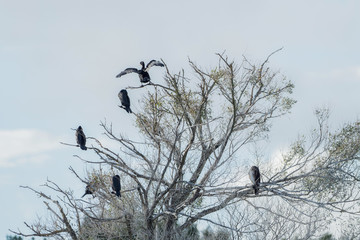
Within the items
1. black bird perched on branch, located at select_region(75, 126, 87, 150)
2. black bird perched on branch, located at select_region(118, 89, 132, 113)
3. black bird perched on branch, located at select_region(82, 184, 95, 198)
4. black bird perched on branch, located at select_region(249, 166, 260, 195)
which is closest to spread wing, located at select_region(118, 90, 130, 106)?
black bird perched on branch, located at select_region(118, 89, 132, 113)

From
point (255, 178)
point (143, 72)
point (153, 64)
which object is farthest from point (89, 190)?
point (255, 178)

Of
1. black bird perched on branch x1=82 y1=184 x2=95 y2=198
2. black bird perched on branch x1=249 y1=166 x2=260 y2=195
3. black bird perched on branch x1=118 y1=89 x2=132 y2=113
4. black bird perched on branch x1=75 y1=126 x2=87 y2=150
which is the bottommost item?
black bird perched on branch x1=249 y1=166 x2=260 y2=195

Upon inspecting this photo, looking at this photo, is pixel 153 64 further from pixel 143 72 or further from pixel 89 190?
pixel 89 190

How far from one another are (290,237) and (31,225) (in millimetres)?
5897

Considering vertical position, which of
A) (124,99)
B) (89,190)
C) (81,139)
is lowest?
(89,190)

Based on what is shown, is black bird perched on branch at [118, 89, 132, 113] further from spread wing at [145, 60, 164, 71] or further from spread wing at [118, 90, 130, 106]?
spread wing at [145, 60, 164, 71]

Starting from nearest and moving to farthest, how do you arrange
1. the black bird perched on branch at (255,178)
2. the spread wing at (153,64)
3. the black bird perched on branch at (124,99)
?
the spread wing at (153,64) → the black bird perched on branch at (255,178) → the black bird perched on branch at (124,99)

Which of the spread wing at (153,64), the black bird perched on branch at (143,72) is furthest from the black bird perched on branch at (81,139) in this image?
the spread wing at (153,64)

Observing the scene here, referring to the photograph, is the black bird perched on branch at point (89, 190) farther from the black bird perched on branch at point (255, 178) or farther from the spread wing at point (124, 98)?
the black bird perched on branch at point (255, 178)

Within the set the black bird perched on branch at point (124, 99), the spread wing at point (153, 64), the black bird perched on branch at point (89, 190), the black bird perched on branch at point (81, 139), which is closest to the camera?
the spread wing at point (153, 64)

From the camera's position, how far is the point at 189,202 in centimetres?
1697

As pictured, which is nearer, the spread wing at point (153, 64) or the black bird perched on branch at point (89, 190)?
the spread wing at point (153, 64)

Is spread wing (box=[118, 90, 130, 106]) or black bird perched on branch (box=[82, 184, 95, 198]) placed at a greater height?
spread wing (box=[118, 90, 130, 106])

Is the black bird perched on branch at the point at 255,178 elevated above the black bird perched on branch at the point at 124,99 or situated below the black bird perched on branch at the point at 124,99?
below
